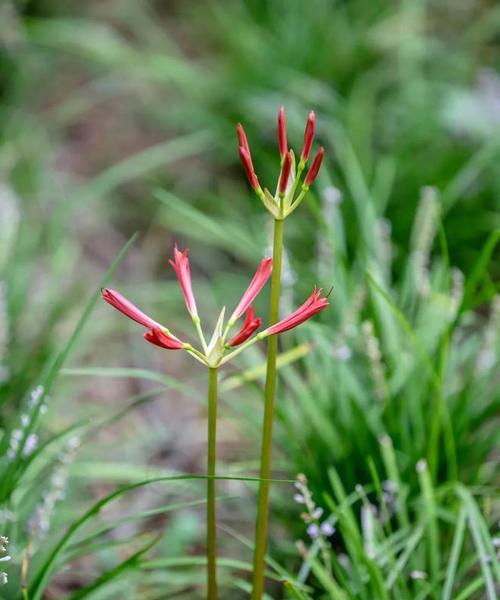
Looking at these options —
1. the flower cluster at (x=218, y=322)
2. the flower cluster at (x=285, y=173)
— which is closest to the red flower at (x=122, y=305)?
the flower cluster at (x=218, y=322)

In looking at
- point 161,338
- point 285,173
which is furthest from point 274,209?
point 161,338

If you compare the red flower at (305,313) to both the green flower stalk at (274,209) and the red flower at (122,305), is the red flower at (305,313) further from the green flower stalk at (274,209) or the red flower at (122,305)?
the red flower at (122,305)

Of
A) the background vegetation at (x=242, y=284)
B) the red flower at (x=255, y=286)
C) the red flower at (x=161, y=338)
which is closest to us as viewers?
the red flower at (x=161, y=338)

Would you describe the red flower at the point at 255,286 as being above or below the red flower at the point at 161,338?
above

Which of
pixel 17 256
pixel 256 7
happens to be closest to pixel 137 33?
pixel 256 7

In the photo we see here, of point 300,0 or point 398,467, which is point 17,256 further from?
point 300,0

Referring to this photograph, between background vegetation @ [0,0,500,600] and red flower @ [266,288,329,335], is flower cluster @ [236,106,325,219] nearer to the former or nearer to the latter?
red flower @ [266,288,329,335]

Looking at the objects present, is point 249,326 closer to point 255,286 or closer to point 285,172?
point 255,286
